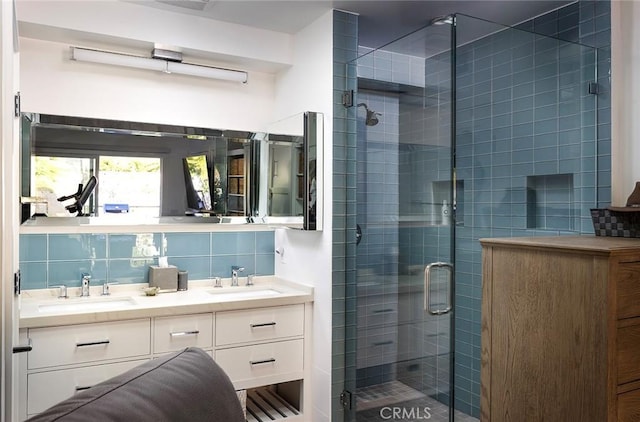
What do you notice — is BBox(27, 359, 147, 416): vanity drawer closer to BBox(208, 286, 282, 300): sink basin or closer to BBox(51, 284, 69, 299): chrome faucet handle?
BBox(51, 284, 69, 299): chrome faucet handle

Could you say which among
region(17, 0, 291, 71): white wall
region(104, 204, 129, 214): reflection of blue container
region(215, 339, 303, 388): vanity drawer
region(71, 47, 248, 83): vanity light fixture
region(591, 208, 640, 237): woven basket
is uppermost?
region(17, 0, 291, 71): white wall

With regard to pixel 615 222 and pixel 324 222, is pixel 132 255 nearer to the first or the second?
pixel 324 222

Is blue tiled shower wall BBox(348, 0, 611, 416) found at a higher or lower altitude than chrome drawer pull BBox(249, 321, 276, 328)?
higher

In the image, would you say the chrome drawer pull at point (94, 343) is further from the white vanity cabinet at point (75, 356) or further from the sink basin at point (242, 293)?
the sink basin at point (242, 293)

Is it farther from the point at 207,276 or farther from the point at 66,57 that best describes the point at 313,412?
the point at 66,57

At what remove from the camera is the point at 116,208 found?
9.69ft

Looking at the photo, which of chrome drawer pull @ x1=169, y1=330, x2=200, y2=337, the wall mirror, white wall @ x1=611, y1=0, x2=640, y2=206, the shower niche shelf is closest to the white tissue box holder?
the wall mirror

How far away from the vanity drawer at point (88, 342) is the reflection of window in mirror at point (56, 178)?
0.66 m

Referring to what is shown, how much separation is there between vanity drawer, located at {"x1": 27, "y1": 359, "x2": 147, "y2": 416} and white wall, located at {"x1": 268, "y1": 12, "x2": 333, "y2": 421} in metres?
1.16

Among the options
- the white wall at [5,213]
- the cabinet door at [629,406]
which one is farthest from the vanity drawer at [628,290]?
the white wall at [5,213]

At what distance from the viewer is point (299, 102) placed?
3.30 meters

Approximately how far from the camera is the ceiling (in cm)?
290

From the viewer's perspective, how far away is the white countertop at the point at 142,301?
8.25ft

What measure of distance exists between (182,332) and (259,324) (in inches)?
18.0
